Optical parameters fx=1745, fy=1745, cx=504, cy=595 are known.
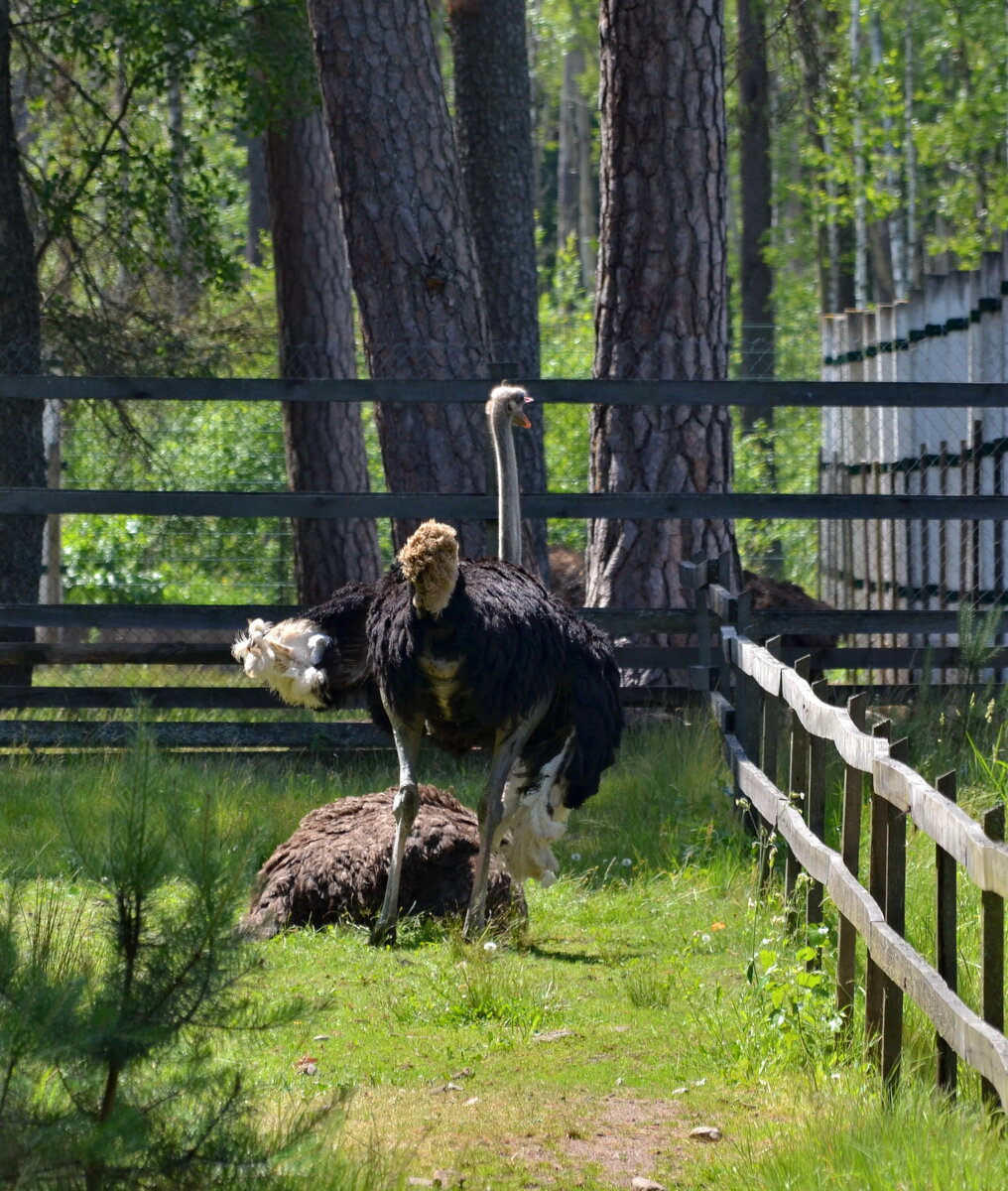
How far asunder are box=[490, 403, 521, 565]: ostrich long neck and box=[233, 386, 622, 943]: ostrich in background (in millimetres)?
472

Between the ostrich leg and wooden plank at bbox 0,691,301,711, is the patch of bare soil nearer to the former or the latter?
the ostrich leg

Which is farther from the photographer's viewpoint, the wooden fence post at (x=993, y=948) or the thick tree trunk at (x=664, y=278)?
the thick tree trunk at (x=664, y=278)

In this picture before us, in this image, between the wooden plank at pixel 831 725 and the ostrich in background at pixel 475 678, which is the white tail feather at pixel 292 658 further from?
the wooden plank at pixel 831 725

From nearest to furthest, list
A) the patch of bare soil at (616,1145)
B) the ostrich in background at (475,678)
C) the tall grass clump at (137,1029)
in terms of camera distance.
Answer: the tall grass clump at (137,1029) → the patch of bare soil at (616,1145) → the ostrich in background at (475,678)

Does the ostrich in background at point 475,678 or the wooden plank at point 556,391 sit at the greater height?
the wooden plank at point 556,391

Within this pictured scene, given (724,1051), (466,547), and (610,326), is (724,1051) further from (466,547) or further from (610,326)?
(610,326)

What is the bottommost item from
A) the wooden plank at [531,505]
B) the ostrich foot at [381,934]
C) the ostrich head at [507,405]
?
the ostrich foot at [381,934]

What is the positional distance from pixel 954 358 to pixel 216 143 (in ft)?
112

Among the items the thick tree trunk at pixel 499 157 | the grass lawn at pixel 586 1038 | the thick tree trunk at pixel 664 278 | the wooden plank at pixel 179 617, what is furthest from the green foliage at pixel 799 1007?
the thick tree trunk at pixel 499 157

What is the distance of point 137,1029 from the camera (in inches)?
113

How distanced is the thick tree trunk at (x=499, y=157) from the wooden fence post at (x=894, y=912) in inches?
379

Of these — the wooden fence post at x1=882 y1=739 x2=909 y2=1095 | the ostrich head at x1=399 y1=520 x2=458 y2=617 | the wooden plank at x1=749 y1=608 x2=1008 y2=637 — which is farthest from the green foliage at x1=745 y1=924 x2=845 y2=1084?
the wooden plank at x1=749 y1=608 x2=1008 y2=637

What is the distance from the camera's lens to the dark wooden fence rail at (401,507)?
870cm

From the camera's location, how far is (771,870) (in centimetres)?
615
